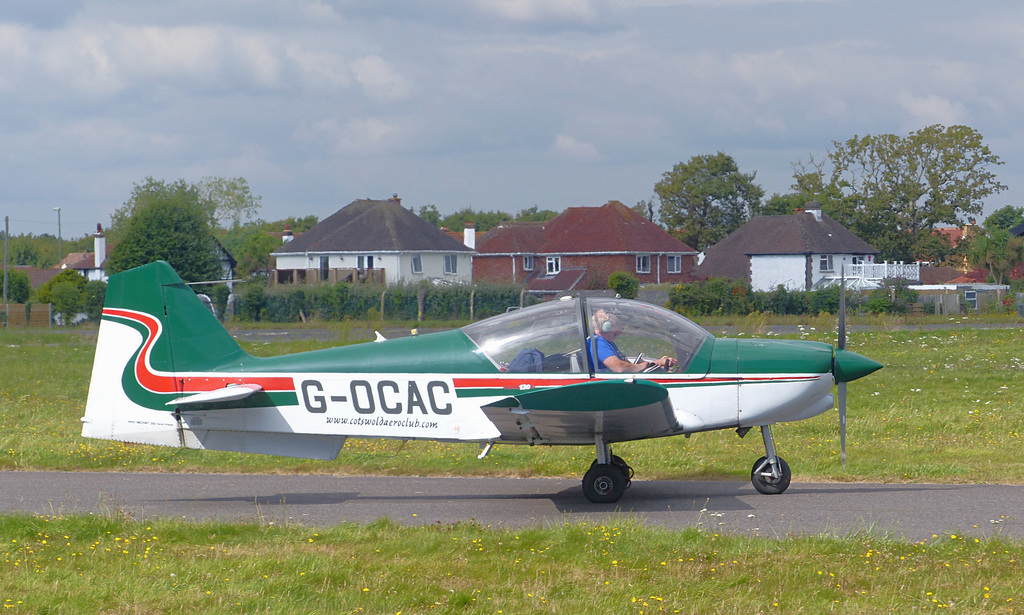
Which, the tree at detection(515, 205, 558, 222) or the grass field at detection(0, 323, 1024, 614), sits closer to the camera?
the grass field at detection(0, 323, 1024, 614)

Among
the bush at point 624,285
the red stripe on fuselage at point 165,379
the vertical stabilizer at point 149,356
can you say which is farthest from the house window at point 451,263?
the red stripe on fuselage at point 165,379

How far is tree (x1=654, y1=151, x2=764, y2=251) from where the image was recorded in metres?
79.9

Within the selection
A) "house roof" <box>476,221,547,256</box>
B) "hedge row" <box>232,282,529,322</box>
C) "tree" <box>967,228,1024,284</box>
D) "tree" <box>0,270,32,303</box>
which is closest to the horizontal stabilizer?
"hedge row" <box>232,282,529,322</box>

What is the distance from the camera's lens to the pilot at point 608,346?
28.0ft

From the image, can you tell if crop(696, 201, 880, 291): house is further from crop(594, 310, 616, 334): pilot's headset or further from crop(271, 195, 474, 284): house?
crop(594, 310, 616, 334): pilot's headset

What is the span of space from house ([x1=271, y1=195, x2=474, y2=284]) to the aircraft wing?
50081 millimetres

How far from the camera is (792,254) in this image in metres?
64.4

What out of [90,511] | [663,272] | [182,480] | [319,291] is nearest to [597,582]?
[90,511]

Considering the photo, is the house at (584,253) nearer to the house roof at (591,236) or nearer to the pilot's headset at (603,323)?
the house roof at (591,236)

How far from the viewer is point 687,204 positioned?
81000mm

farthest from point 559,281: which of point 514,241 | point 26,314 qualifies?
point 26,314

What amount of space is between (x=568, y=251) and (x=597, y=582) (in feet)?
200

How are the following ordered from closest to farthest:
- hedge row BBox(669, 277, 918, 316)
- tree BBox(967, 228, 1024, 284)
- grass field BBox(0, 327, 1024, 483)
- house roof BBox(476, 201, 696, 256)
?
1. grass field BBox(0, 327, 1024, 483)
2. hedge row BBox(669, 277, 918, 316)
3. tree BBox(967, 228, 1024, 284)
4. house roof BBox(476, 201, 696, 256)

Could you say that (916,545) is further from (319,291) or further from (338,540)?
(319,291)
